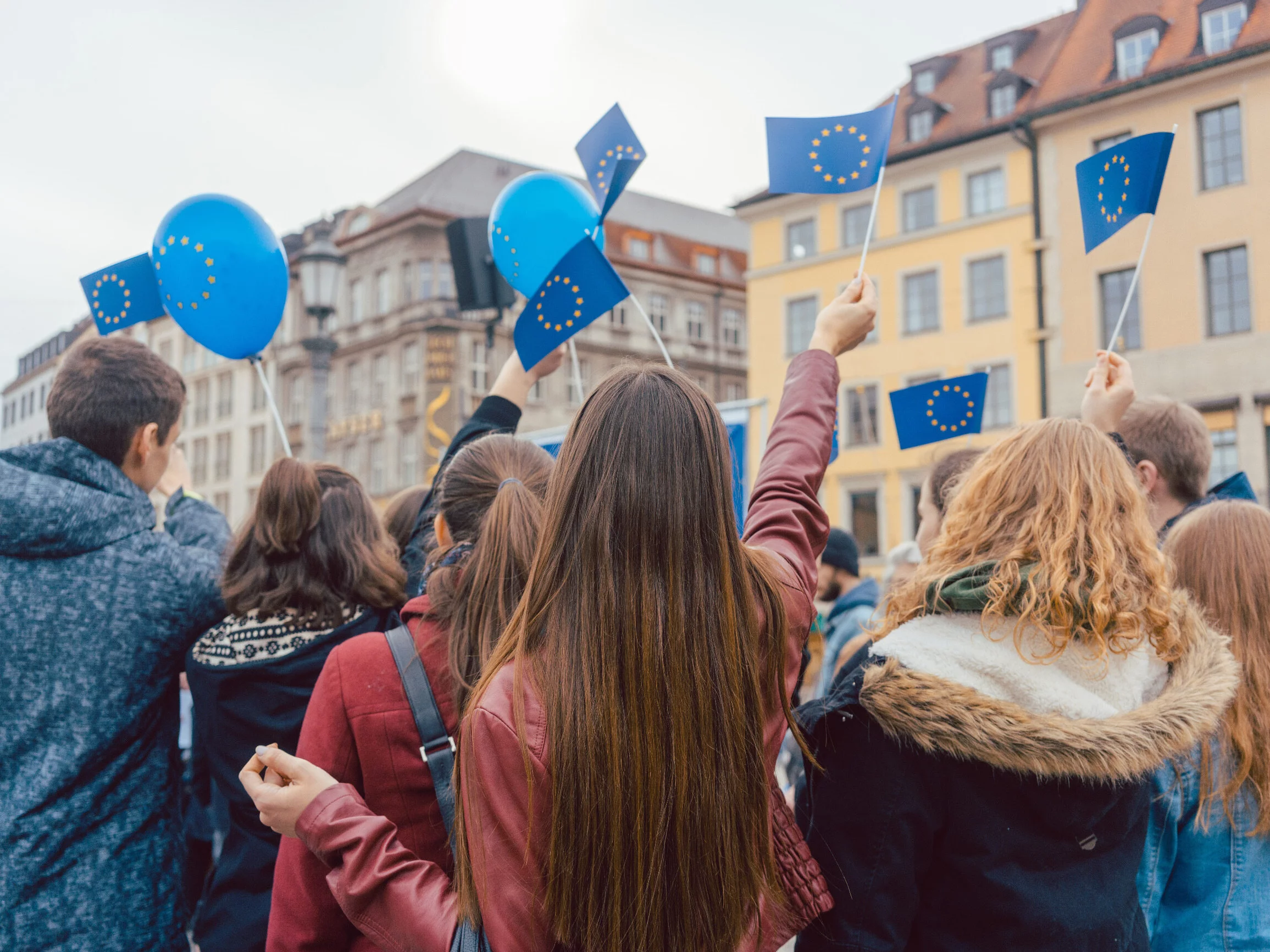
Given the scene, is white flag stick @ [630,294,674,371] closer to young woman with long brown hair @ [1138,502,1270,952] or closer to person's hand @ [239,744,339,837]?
person's hand @ [239,744,339,837]

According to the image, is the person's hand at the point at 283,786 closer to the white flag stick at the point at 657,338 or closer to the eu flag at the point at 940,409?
the white flag stick at the point at 657,338

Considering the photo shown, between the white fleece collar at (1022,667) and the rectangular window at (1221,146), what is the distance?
23.2 m

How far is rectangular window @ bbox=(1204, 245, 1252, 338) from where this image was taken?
2150 centimetres

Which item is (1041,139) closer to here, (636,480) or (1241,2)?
(1241,2)

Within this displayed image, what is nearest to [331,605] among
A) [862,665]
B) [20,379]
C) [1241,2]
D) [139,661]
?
[139,661]

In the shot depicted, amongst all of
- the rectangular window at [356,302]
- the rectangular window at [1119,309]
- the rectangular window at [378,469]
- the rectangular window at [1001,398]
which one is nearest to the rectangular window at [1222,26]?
the rectangular window at [1119,309]

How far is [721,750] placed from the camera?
1515mm

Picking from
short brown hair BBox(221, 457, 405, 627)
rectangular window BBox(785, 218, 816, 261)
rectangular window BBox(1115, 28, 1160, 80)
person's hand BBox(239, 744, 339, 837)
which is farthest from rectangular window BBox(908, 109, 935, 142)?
person's hand BBox(239, 744, 339, 837)

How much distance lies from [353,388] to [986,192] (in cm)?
2453

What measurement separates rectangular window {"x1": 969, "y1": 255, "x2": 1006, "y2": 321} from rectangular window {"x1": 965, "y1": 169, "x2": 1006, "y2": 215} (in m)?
1.24

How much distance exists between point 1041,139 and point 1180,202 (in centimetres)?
440

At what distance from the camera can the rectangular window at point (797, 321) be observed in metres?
29.4

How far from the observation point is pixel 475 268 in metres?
6.47

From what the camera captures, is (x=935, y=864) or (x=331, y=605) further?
(x=331, y=605)
